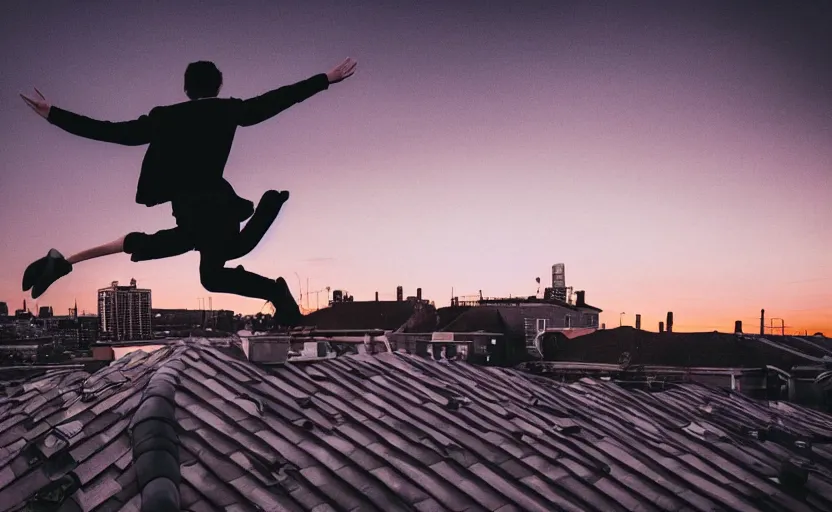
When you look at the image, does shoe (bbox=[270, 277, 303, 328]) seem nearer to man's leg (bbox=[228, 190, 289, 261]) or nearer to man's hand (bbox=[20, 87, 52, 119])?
man's leg (bbox=[228, 190, 289, 261])

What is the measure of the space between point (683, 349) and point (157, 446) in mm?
28051

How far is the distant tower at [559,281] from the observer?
62.9 m

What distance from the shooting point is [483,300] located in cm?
6262

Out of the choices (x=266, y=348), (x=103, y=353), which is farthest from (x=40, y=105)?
(x=103, y=353)

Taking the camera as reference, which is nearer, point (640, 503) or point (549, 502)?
point (549, 502)

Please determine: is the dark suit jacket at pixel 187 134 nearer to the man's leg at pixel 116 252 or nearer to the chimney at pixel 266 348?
the man's leg at pixel 116 252

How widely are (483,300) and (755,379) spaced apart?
3984 cm

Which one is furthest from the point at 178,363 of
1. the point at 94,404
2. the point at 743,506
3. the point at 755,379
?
the point at 755,379

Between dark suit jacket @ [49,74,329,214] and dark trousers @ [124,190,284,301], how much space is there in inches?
3.6

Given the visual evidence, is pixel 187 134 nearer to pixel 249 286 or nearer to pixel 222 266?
pixel 222 266

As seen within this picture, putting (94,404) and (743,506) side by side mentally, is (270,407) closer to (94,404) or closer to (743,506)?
(94,404)

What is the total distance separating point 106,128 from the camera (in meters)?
3.31

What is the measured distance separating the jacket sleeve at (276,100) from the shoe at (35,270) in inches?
43.8

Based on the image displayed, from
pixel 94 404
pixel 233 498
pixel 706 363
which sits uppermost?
pixel 94 404
